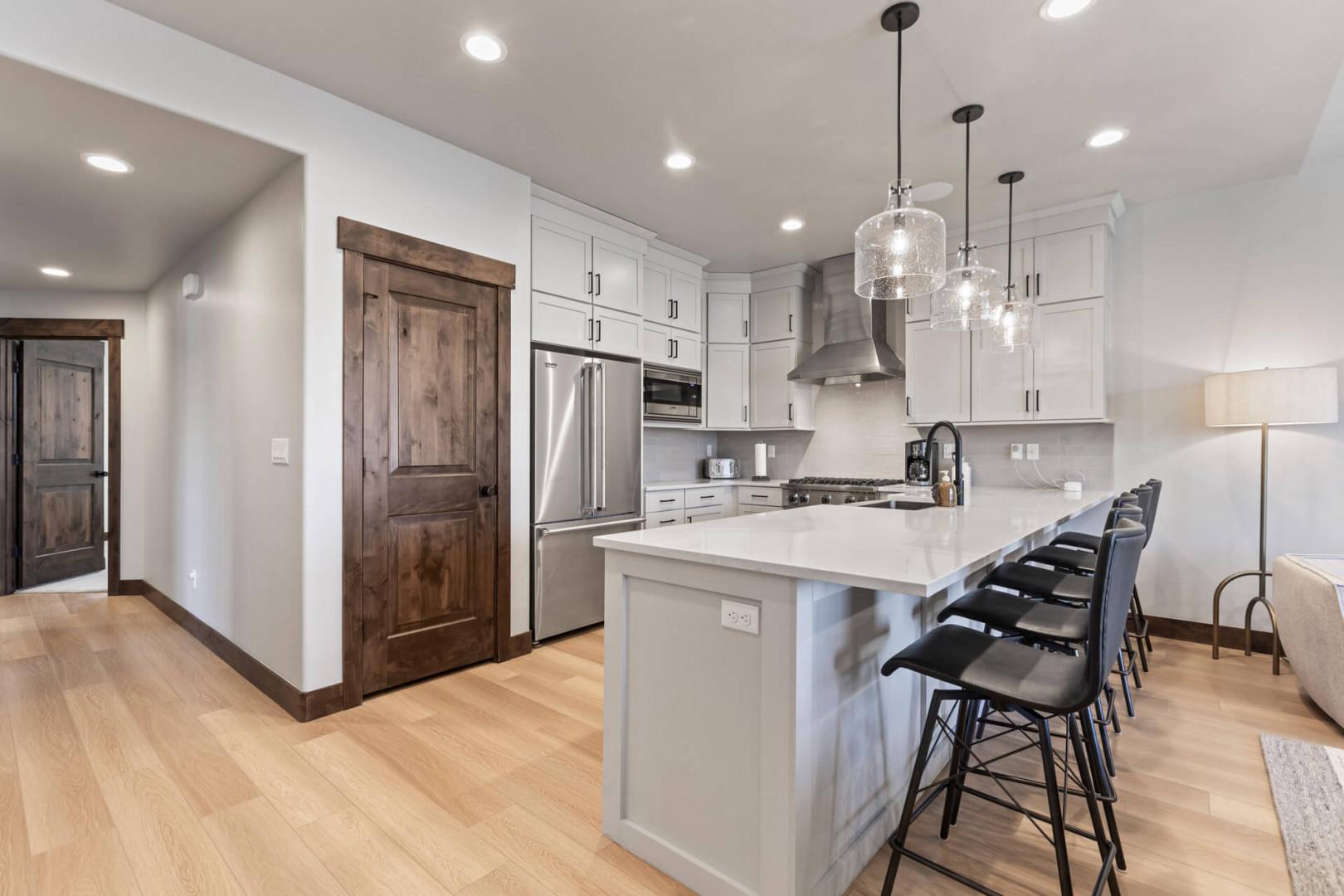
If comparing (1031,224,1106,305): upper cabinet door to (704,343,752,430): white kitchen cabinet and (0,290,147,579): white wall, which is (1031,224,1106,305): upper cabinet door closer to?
(704,343,752,430): white kitchen cabinet

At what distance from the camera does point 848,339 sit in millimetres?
4789

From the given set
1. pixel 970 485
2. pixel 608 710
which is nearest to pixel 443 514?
pixel 608 710

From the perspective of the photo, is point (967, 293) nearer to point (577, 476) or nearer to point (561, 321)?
point (561, 321)

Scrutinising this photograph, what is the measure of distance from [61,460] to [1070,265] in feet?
26.3

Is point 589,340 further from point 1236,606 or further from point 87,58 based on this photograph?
point 1236,606

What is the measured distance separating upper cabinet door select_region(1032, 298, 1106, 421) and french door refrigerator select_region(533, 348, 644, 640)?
8.67 feet

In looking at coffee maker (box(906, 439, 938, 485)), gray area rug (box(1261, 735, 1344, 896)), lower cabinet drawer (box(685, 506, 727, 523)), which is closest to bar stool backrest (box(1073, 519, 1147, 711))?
gray area rug (box(1261, 735, 1344, 896))

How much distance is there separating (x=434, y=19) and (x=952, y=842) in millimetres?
3149

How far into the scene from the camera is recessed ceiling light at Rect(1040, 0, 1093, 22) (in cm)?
202

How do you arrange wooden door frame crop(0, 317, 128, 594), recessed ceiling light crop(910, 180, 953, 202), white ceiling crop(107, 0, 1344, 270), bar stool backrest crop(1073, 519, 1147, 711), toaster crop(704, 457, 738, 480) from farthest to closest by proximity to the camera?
toaster crop(704, 457, 738, 480) < wooden door frame crop(0, 317, 128, 594) < recessed ceiling light crop(910, 180, 953, 202) < white ceiling crop(107, 0, 1344, 270) < bar stool backrest crop(1073, 519, 1147, 711)

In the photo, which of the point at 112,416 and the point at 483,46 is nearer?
the point at 483,46

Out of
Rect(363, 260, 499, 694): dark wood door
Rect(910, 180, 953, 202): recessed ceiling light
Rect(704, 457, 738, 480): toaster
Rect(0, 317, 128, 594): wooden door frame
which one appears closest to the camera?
Rect(363, 260, 499, 694): dark wood door

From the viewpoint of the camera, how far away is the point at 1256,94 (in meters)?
2.59

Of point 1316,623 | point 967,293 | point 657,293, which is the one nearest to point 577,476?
point 657,293
